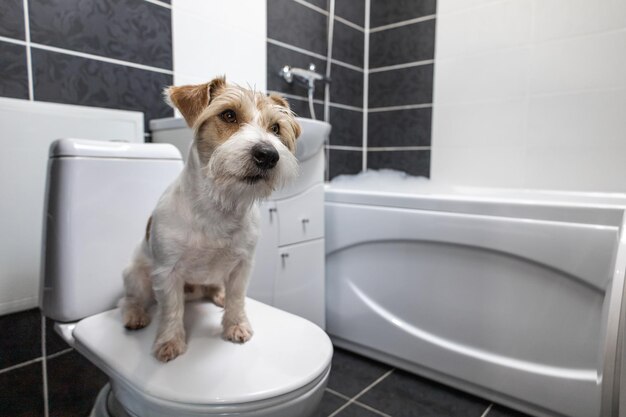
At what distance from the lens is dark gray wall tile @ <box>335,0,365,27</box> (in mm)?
2039

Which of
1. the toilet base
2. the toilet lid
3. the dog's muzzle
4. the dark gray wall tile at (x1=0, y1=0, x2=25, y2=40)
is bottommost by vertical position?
the toilet base

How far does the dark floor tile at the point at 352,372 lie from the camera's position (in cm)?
137

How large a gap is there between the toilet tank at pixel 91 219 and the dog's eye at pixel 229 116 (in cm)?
33

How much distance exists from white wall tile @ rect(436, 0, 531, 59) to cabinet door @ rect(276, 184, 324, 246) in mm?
1080

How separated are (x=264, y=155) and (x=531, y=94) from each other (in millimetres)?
1572

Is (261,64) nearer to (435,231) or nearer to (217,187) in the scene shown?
(435,231)

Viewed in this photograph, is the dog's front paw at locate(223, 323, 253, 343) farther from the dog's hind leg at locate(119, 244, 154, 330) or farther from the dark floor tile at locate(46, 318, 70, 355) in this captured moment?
the dark floor tile at locate(46, 318, 70, 355)

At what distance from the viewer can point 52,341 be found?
1.09 metres

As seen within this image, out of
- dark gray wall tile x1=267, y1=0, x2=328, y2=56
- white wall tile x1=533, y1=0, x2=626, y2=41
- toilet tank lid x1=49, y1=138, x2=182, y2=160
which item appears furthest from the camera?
dark gray wall tile x1=267, y1=0, x2=328, y2=56

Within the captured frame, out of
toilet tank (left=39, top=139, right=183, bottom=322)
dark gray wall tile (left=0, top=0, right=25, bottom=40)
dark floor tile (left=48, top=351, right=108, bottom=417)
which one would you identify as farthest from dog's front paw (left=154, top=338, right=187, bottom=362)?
dark gray wall tile (left=0, top=0, right=25, bottom=40)

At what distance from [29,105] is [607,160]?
201cm

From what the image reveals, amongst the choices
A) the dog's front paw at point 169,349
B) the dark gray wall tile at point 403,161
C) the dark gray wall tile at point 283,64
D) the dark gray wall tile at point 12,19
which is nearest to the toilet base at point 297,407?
the dog's front paw at point 169,349

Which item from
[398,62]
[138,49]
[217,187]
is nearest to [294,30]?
[398,62]

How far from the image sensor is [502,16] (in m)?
1.78
